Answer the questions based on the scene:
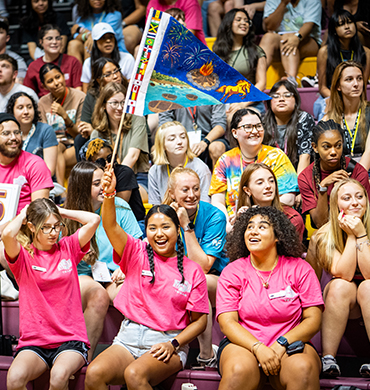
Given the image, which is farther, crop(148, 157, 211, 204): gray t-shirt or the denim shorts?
crop(148, 157, 211, 204): gray t-shirt

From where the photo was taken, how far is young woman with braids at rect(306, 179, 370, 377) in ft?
8.91

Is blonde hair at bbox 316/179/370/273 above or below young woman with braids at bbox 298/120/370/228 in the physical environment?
below

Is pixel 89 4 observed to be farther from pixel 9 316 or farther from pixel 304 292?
pixel 304 292

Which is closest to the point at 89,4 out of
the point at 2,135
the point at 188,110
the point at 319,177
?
the point at 188,110

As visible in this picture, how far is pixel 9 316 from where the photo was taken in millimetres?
3447

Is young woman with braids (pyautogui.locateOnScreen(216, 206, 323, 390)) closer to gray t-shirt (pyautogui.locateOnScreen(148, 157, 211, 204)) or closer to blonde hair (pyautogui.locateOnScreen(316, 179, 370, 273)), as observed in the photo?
blonde hair (pyautogui.locateOnScreen(316, 179, 370, 273))

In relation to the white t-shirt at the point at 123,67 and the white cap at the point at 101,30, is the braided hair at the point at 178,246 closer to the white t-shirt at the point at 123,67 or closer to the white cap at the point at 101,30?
the white t-shirt at the point at 123,67

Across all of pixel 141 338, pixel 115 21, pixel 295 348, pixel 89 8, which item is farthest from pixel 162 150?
pixel 89 8

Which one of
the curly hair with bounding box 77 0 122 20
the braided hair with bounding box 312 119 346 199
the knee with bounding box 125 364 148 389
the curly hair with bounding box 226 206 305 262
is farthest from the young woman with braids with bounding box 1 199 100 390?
the curly hair with bounding box 77 0 122 20

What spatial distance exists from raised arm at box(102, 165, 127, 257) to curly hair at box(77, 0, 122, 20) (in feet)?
12.3

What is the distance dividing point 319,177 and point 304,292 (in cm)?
102

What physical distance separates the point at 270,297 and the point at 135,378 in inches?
27.6

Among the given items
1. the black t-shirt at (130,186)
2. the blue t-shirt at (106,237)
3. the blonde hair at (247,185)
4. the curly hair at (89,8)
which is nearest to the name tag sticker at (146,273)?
the blue t-shirt at (106,237)

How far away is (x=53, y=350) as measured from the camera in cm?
275
